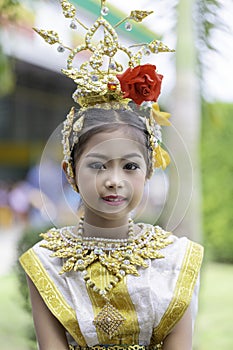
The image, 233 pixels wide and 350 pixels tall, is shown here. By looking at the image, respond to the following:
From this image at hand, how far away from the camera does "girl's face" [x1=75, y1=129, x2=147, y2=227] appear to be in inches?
75.5

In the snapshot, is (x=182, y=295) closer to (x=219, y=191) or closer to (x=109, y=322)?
(x=109, y=322)

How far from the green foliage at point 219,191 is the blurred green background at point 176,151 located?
0.04 ft

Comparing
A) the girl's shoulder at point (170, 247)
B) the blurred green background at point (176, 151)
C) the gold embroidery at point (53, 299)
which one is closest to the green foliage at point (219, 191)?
the blurred green background at point (176, 151)

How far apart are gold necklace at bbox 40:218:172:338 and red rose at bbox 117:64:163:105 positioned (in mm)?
394

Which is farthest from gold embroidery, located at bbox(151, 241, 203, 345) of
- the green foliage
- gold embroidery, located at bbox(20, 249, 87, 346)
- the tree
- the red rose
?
the green foliage

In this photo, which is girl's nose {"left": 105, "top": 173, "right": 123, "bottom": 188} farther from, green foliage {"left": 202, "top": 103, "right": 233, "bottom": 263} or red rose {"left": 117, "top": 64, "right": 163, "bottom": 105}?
green foliage {"left": 202, "top": 103, "right": 233, "bottom": 263}

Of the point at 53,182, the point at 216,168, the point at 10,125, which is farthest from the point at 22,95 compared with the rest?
the point at 53,182

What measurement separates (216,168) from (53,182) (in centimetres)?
696

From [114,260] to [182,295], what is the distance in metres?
0.22

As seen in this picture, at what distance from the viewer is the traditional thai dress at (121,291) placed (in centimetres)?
196

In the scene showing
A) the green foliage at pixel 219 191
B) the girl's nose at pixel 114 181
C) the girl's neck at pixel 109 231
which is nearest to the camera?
the girl's nose at pixel 114 181

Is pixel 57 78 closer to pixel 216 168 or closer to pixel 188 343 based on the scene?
pixel 216 168

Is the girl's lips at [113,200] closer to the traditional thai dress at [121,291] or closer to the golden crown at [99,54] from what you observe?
the traditional thai dress at [121,291]

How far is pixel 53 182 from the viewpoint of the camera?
214cm
